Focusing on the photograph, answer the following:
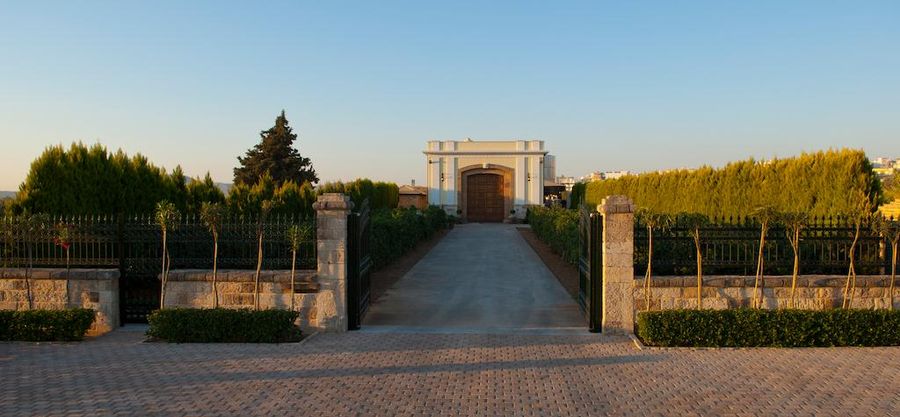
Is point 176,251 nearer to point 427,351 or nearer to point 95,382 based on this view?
point 95,382

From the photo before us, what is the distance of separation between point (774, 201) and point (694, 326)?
7.55m

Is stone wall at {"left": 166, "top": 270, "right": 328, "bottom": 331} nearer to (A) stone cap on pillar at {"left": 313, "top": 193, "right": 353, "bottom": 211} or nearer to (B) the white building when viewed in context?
(A) stone cap on pillar at {"left": 313, "top": 193, "right": 353, "bottom": 211}

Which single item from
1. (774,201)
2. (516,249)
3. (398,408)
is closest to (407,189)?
(516,249)

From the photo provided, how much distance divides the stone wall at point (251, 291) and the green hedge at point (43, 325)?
3.76ft

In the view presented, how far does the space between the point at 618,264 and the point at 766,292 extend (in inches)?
82.7

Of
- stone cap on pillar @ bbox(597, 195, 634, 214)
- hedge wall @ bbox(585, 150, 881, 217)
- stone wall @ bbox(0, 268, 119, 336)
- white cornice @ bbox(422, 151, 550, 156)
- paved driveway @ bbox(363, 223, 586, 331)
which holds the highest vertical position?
white cornice @ bbox(422, 151, 550, 156)

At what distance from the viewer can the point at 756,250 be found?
8883 mm

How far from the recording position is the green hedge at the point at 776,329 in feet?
24.0

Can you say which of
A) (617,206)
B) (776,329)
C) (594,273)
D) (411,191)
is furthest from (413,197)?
(776,329)

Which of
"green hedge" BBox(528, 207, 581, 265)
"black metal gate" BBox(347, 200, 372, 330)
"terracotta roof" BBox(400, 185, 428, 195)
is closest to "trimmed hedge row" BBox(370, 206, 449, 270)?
"black metal gate" BBox(347, 200, 372, 330)

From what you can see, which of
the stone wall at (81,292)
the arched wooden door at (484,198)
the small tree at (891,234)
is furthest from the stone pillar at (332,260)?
the arched wooden door at (484,198)

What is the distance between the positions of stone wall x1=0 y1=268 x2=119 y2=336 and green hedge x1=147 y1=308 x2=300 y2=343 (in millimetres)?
Answer: 1305

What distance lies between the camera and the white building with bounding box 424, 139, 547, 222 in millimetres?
40562

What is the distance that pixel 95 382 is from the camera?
19.6 ft
